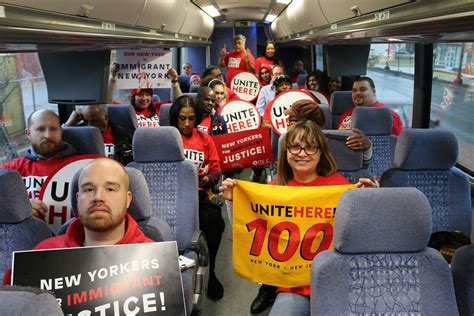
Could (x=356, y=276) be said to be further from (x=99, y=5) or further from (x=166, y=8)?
(x=166, y=8)

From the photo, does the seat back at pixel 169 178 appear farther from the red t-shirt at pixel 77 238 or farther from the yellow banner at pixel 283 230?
the red t-shirt at pixel 77 238

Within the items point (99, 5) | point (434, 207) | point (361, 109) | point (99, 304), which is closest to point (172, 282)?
point (99, 304)

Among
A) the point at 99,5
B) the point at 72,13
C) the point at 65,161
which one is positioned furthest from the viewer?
the point at 65,161

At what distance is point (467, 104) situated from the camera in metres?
4.47

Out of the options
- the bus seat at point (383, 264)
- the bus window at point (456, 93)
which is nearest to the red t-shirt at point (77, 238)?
the bus seat at point (383, 264)

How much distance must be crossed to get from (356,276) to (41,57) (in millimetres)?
3021

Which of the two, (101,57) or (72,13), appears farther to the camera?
(101,57)

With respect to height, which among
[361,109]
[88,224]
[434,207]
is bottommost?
[434,207]

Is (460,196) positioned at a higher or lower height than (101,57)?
lower

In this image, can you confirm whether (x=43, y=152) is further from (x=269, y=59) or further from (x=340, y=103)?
(x=269, y=59)

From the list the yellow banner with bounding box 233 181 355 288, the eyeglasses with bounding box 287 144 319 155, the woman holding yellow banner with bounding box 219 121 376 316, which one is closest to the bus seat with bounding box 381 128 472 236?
the woman holding yellow banner with bounding box 219 121 376 316

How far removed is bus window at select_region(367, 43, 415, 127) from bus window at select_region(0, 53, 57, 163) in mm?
4032

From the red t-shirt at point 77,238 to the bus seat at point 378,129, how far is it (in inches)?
107

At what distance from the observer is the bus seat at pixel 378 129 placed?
4.44 m
